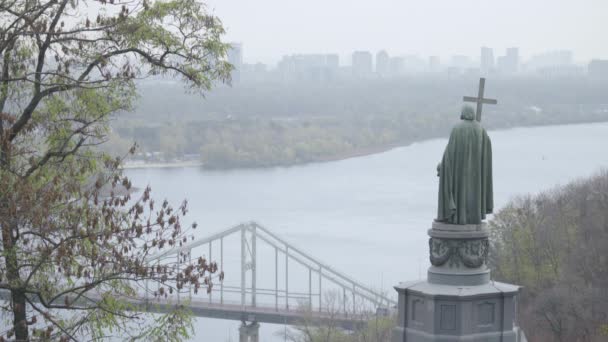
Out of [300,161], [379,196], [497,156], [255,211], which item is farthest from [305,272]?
[300,161]

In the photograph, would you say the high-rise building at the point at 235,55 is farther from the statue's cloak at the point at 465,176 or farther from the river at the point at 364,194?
the river at the point at 364,194

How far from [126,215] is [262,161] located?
61.5m

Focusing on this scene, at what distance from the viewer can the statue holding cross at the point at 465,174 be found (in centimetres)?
722

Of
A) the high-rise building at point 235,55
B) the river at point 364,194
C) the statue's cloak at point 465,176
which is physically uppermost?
the high-rise building at point 235,55

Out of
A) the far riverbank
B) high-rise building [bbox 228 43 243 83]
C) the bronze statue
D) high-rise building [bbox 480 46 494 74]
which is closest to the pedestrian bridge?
high-rise building [bbox 228 43 243 83]

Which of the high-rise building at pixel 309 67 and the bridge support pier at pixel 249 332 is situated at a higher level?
the high-rise building at pixel 309 67

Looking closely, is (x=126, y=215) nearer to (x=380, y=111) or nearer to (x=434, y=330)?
(x=434, y=330)

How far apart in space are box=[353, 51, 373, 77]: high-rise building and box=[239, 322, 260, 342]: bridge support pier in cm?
9028

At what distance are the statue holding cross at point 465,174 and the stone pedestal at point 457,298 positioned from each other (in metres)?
0.09

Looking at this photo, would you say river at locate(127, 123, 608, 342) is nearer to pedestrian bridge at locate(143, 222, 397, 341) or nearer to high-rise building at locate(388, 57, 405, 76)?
pedestrian bridge at locate(143, 222, 397, 341)

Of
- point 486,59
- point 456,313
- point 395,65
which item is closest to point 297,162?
point 486,59

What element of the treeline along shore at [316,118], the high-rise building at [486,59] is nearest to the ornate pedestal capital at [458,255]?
the treeline along shore at [316,118]

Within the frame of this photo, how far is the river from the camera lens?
3588cm

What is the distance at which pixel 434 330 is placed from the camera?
6.95 meters
